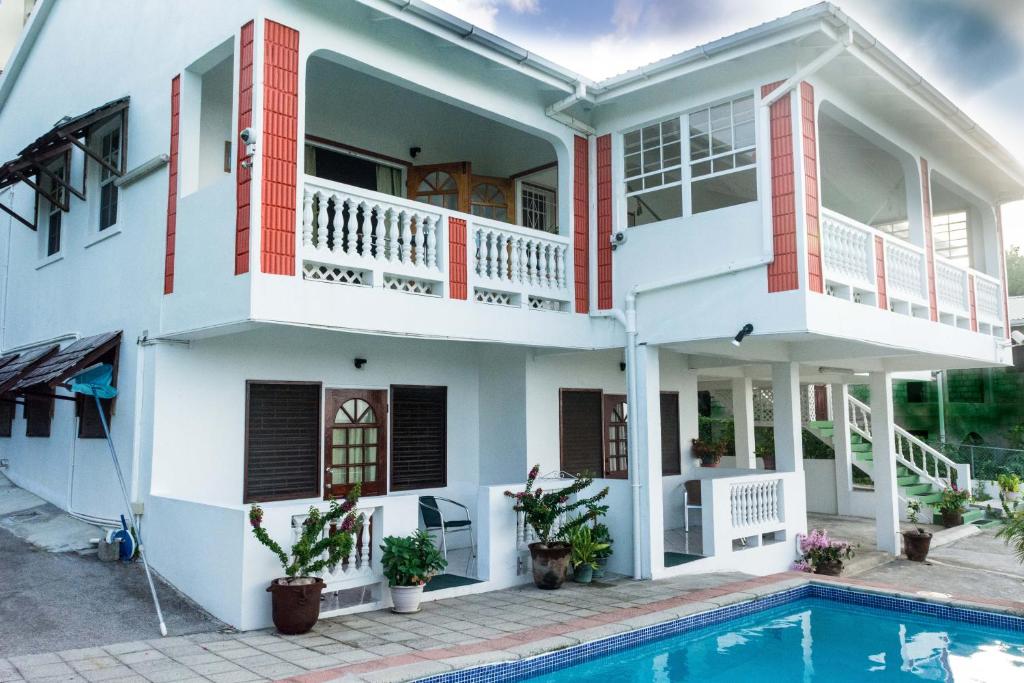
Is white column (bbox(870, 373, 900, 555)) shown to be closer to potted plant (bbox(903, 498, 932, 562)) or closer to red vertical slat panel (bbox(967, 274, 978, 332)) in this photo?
potted plant (bbox(903, 498, 932, 562))

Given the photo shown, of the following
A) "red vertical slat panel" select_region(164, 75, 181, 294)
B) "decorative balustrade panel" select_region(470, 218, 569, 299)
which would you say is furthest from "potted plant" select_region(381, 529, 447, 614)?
"red vertical slat panel" select_region(164, 75, 181, 294)

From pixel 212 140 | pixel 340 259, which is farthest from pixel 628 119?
pixel 212 140

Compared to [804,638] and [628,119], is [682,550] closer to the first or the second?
[804,638]

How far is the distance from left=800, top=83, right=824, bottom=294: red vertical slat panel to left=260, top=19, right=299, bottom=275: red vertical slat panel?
18.1 feet

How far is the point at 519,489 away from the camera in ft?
30.5

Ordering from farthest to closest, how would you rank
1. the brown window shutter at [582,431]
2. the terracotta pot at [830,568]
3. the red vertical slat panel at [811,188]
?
the brown window shutter at [582,431] < the terracotta pot at [830,568] < the red vertical slat panel at [811,188]

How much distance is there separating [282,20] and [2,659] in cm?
602

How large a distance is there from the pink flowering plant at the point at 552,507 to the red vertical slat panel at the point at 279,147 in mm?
3727

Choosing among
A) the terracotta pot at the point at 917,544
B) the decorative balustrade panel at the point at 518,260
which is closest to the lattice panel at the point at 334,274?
the decorative balustrade panel at the point at 518,260

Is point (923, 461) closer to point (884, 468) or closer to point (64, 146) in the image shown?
point (884, 468)

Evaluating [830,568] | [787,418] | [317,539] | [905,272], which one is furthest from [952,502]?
[317,539]

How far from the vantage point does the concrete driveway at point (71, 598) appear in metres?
6.72

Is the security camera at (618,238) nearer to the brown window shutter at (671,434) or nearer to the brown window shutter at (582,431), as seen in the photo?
the brown window shutter at (582,431)

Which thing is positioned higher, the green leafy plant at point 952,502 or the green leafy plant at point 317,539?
the green leafy plant at point 317,539
